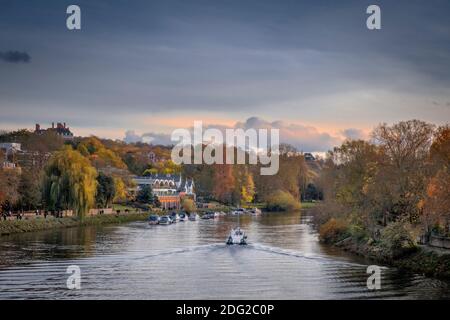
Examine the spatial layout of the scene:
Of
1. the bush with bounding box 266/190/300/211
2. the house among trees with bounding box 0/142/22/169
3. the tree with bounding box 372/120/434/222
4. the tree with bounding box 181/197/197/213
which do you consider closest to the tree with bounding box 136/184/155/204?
the tree with bounding box 181/197/197/213

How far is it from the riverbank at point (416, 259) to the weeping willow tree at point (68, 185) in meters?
42.6

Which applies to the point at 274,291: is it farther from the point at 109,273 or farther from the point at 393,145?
the point at 393,145

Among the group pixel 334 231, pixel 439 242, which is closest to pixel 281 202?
pixel 334 231

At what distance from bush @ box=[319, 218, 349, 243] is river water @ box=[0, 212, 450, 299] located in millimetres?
1275

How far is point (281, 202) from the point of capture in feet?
472

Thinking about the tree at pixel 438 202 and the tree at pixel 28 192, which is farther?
the tree at pixel 28 192

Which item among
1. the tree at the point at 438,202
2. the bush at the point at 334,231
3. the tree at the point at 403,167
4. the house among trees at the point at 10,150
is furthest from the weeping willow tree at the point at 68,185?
the tree at the point at 438,202

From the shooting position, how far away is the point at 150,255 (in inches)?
2099

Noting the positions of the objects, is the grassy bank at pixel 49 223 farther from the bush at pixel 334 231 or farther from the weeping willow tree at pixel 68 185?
the bush at pixel 334 231

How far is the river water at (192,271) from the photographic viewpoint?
119 feet

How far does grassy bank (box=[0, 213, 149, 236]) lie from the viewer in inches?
2891

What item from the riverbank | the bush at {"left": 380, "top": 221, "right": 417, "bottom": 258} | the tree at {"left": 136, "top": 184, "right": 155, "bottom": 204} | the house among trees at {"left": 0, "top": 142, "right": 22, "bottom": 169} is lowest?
the riverbank

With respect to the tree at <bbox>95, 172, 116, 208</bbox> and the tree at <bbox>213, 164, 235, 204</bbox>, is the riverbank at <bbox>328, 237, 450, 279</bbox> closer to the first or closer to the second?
the tree at <bbox>95, 172, 116, 208</bbox>
